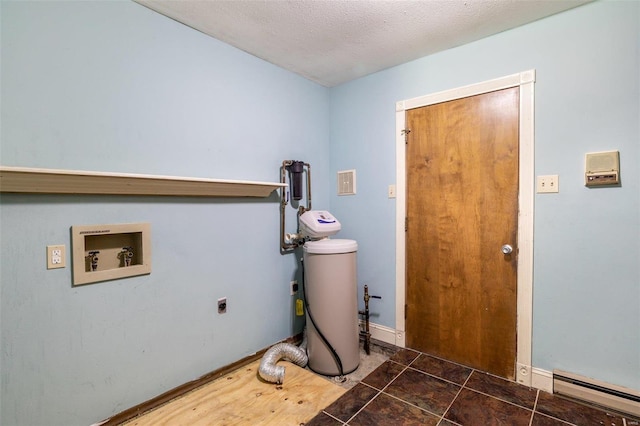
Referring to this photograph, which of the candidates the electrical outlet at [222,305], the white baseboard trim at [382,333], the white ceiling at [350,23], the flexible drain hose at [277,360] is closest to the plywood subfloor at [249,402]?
the flexible drain hose at [277,360]

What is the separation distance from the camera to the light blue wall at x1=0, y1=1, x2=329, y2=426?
4.68 feet

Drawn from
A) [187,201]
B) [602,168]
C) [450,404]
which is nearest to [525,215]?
[602,168]

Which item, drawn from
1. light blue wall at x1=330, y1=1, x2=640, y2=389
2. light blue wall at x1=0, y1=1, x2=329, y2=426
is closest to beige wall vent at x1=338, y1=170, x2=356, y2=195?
light blue wall at x1=0, y1=1, x2=329, y2=426

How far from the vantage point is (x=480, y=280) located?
86.4 inches

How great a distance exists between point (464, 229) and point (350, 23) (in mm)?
1720

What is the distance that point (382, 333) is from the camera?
2.71 m

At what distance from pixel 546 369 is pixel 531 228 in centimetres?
95

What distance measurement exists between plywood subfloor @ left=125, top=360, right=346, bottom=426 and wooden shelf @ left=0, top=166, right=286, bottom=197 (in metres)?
1.35

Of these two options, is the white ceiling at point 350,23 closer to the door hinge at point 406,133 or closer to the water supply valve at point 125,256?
the door hinge at point 406,133

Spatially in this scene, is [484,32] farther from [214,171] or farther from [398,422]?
[398,422]

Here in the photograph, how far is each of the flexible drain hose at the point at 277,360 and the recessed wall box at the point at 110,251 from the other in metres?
1.05

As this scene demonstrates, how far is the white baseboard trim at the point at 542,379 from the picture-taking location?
75.5 inches

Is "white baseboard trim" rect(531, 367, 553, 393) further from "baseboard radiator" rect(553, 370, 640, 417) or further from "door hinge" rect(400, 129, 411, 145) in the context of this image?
"door hinge" rect(400, 129, 411, 145)

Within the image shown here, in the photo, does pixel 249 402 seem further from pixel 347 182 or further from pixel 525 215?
pixel 525 215
